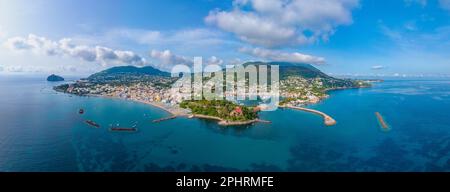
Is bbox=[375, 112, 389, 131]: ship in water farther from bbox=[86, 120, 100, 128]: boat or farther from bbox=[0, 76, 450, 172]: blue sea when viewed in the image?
bbox=[86, 120, 100, 128]: boat

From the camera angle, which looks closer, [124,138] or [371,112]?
[124,138]

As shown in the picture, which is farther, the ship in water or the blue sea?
the ship in water

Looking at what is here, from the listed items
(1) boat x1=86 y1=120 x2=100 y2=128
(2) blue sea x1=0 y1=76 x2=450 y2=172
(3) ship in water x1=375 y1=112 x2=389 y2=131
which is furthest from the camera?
(3) ship in water x1=375 y1=112 x2=389 y2=131

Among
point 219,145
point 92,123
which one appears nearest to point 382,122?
point 219,145

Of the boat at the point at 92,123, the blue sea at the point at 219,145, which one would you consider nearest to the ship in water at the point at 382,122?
the blue sea at the point at 219,145

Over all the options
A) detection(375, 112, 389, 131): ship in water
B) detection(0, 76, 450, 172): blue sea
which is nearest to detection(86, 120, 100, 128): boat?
detection(0, 76, 450, 172): blue sea

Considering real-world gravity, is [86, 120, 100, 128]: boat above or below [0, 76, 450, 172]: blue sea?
above
